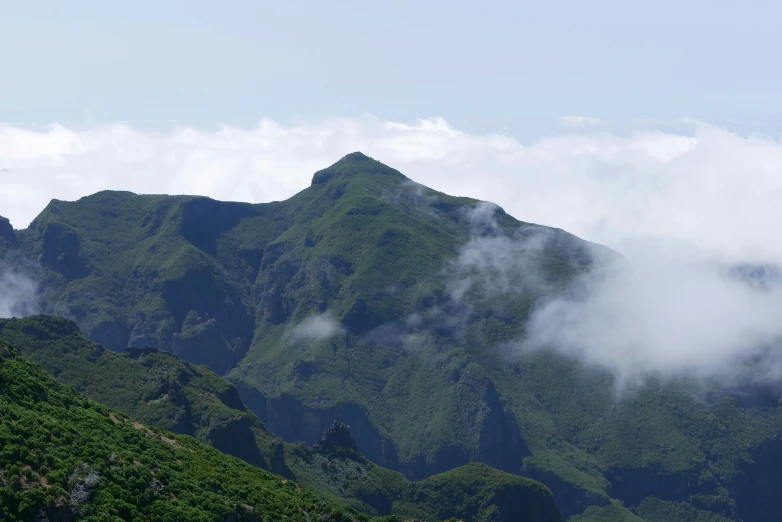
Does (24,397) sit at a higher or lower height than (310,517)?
higher

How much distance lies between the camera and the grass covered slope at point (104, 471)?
3452 inches

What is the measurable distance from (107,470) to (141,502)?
14.1ft

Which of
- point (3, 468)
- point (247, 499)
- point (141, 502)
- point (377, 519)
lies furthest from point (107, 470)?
point (377, 519)

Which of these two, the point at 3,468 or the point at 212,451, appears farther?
the point at 212,451

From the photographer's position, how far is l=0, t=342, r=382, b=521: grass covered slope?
87688 millimetres

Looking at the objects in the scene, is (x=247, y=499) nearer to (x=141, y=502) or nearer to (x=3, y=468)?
(x=141, y=502)

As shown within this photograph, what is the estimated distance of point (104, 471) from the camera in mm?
94375

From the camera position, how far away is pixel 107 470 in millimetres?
94875

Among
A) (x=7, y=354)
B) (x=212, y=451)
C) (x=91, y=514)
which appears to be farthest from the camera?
(x=212, y=451)

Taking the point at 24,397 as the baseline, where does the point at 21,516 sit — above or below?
below

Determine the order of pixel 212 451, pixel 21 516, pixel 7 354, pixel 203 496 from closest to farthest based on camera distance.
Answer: pixel 21 516 < pixel 203 496 < pixel 7 354 < pixel 212 451

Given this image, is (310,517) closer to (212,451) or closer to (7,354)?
(212,451)

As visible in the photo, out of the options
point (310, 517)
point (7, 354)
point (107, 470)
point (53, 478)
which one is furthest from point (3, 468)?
point (310, 517)

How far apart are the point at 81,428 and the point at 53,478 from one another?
49.4 ft
